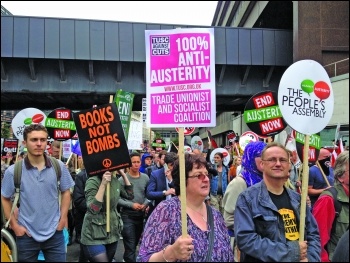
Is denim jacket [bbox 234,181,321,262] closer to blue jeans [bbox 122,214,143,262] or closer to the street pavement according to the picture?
A: blue jeans [bbox 122,214,143,262]

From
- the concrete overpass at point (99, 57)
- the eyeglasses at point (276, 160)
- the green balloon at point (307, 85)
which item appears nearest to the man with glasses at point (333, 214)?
the eyeglasses at point (276, 160)

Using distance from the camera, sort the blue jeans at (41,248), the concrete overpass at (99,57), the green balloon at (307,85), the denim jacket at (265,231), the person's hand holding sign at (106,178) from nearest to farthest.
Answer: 1. the denim jacket at (265,231)
2. the green balloon at (307,85)
3. the blue jeans at (41,248)
4. the person's hand holding sign at (106,178)
5. the concrete overpass at (99,57)

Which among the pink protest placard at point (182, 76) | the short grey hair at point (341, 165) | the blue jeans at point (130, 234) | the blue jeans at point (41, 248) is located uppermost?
the pink protest placard at point (182, 76)

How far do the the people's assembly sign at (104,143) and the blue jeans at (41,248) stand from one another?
80 cm

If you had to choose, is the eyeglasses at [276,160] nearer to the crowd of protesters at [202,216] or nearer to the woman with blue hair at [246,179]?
the crowd of protesters at [202,216]

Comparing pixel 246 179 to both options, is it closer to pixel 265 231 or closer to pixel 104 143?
pixel 265 231

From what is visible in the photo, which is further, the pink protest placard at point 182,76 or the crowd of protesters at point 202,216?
the pink protest placard at point 182,76

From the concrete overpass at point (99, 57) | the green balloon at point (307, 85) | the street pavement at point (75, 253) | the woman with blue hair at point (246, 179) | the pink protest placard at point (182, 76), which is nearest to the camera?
the pink protest placard at point (182, 76)

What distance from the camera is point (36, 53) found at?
22.1 m

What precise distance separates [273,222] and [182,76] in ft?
4.06

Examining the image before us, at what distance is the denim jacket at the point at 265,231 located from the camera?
270 cm

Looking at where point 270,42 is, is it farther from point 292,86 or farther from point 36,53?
point 292,86

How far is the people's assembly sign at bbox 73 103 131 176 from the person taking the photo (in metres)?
4.45

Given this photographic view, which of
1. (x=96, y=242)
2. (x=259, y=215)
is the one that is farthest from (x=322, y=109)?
(x=96, y=242)
